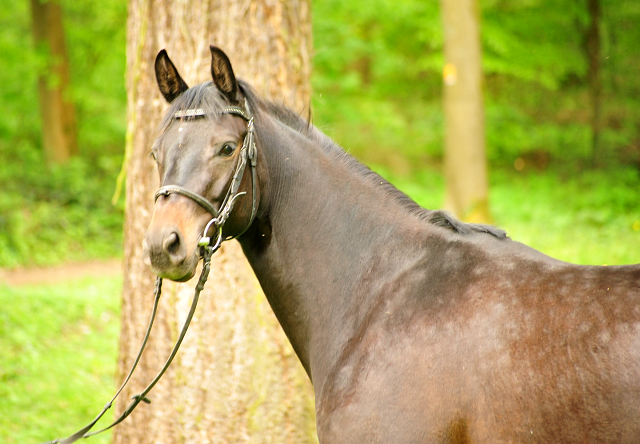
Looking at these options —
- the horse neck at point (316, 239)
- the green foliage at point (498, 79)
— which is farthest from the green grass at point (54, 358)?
the green foliage at point (498, 79)

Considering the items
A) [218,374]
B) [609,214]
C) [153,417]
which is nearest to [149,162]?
[218,374]

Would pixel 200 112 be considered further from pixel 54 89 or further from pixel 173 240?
pixel 54 89

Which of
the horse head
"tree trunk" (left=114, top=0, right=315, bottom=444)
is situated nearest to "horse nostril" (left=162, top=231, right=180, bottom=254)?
the horse head

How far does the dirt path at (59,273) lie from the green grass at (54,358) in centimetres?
96

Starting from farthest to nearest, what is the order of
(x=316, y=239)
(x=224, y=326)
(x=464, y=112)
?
(x=464, y=112) < (x=224, y=326) < (x=316, y=239)

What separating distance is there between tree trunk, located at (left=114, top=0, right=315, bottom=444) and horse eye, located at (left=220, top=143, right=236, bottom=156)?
1.22m

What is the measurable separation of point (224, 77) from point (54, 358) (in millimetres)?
5401

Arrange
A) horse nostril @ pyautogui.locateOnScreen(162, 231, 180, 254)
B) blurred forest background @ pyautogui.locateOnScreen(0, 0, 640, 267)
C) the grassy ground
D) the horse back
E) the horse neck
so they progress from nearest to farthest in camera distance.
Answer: the horse back
horse nostril @ pyautogui.locateOnScreen(162, 231, 180, 254)
the horse neck
the grassy ground
blurred forest background @ pyautogui.locateOnScreen(0, 0, 640, 267)

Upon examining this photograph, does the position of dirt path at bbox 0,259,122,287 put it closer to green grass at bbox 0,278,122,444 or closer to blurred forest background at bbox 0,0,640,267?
blurred forest background at bbox 0,0,640,267

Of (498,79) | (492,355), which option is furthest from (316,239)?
(498,79)

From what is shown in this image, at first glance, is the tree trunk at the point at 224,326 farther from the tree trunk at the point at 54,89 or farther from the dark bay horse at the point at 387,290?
the tree trunk at the point at 54,89

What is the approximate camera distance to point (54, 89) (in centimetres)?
1437

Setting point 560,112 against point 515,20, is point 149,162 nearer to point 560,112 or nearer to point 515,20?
point 515,20

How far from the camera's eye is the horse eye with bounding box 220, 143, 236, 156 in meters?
2.47
